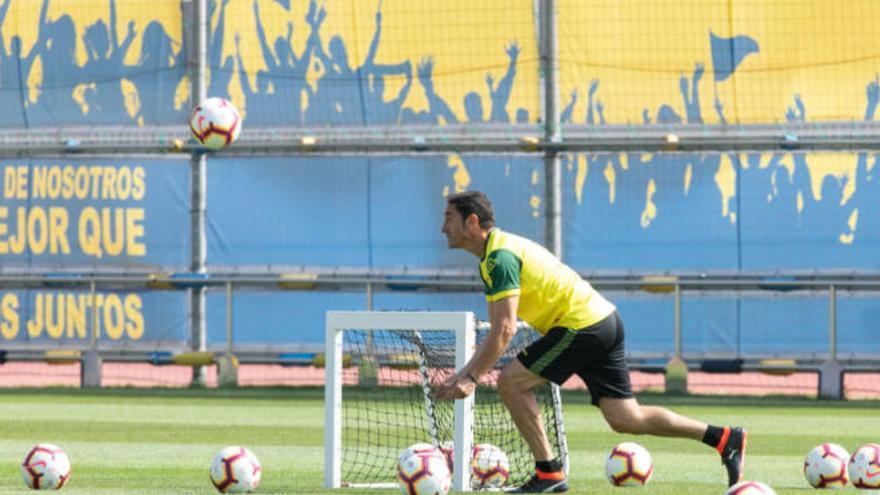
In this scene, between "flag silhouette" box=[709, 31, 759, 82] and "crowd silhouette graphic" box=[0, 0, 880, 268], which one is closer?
"flag silhouette" box=[709, 31, 759, 82]

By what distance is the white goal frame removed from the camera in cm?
1101

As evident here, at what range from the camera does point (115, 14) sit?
23.8m

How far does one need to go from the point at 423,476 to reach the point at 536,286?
50.5 inches

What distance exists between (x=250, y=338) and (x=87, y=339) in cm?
223

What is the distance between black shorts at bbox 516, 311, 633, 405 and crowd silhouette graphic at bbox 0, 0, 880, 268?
11699 millimetres

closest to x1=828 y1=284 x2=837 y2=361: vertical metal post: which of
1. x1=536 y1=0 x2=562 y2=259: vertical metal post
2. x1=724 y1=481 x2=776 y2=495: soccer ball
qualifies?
x1=536 y1=0 x2=562 y2=259: vertical metal post

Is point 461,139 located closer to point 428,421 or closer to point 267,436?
point 267,436

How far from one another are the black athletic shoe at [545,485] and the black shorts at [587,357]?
0.53 m

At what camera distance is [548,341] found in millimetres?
10539

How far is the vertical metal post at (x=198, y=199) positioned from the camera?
2338 centimetres

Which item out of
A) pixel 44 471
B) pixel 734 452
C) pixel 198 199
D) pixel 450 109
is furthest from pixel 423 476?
pixel 198 199

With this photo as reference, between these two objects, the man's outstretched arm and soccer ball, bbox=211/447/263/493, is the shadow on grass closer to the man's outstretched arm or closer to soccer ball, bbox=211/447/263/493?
soccer ball, bbox=211/447/263/493

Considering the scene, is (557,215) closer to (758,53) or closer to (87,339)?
(758,53)

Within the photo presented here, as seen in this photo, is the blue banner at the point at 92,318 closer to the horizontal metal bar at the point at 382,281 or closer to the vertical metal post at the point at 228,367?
the horizontal metal bar at the point at 382,281
